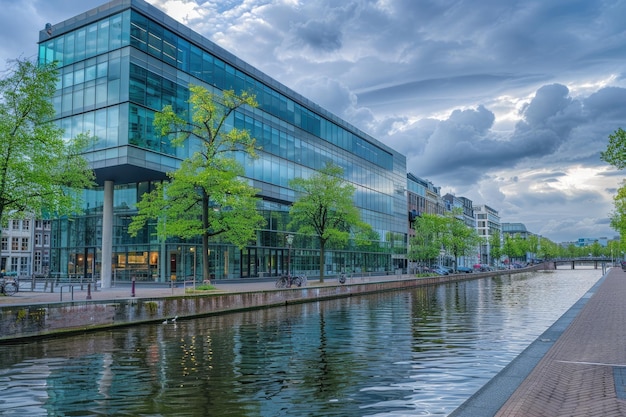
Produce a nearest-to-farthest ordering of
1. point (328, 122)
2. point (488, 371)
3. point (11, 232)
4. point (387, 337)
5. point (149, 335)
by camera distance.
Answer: point (488, 371), point (387, 337), point (149, 335), point (328, 122), point (11, 232)

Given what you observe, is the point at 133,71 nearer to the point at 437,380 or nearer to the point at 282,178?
the point at 282,178

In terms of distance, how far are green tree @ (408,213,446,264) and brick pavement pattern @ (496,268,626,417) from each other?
67.7m

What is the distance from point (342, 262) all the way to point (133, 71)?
45472 mm

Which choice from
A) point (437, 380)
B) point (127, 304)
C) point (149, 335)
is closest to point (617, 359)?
point (437, 380)

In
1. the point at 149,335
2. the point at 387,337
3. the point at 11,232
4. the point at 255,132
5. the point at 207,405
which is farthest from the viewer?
the point at 11,232

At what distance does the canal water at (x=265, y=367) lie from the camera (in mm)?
10430

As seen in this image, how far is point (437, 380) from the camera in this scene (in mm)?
12414

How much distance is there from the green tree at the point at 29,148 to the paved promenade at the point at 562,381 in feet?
77.7

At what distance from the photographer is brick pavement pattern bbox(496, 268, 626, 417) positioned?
8.47m

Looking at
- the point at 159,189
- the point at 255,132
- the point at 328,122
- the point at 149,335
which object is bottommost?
the point at 149,335

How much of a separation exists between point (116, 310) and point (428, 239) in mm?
73733

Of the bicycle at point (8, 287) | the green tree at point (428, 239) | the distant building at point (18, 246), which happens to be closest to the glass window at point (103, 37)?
the bicycle at point (8, 287)

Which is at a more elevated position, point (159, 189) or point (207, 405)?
point (159, 189)

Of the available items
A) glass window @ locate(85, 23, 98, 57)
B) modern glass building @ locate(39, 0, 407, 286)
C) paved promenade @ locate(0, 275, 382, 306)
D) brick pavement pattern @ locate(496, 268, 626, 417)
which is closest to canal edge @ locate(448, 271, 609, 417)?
brick pavement pattern @ locate(496, 268, 626, 417)
